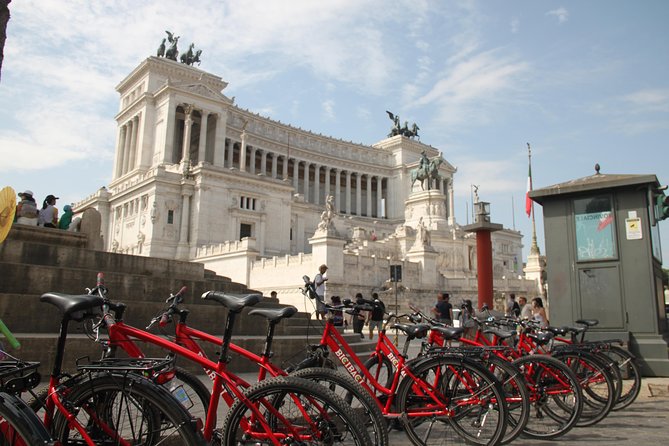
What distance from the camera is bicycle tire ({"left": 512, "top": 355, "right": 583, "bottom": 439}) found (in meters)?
6.28

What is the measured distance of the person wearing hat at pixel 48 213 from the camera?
14.8 metres

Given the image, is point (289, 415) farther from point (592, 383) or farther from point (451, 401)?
point (592, 383)

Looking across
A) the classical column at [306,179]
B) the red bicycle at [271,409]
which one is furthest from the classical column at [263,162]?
the red bicycle at [271,409]

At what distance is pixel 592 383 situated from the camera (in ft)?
23.7

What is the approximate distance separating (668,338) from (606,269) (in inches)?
67.8

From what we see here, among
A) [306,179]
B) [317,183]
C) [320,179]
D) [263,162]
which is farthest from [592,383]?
[320,179]

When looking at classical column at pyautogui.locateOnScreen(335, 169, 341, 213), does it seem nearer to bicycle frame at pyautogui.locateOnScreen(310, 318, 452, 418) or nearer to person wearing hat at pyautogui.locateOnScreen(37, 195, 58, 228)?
person wearing hat at pyautogui.locateOnScreen(37, 195, 58, 228)

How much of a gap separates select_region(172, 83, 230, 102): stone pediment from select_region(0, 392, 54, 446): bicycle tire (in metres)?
60.0

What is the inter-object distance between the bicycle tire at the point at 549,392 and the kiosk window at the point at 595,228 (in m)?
4.74

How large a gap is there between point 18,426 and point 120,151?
6938 cm

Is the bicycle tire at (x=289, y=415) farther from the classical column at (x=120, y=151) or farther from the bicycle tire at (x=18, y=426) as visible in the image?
the classical column at (x=120, y=151)

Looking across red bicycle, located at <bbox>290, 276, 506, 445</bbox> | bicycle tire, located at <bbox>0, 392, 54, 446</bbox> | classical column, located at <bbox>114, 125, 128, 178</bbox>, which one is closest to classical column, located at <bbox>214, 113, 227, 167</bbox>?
classical column, located at <bbox>114, 125, 128, 178</bbox>

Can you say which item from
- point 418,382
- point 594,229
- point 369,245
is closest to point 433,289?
point 369,245

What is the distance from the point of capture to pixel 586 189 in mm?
10836
